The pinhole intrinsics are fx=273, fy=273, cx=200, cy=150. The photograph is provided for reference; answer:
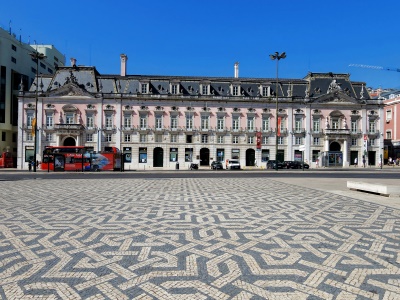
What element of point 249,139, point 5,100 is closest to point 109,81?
point 5,100

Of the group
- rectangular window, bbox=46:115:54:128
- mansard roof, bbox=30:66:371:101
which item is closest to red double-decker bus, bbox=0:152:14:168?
rectangular window, bbox=46:115:54:128

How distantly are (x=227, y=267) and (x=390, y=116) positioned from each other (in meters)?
72.5

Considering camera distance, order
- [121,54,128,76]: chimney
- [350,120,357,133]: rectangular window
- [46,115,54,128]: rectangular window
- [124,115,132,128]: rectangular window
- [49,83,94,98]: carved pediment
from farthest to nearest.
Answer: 1. [121,54,128,76]: chimney
2. [350,120,357,133]: rectangular window
3. [124,115,132,128]: rectangular window
4. [46,115,54,128]: rectangular window
5. [49,83,94,98]: carved pediment

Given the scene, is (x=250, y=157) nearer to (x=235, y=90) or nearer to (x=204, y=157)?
(x=204, y=157)

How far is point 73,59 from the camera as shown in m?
55.7

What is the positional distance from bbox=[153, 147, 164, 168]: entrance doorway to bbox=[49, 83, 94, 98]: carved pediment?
15184 mm

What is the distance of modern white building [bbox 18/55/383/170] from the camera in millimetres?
49156

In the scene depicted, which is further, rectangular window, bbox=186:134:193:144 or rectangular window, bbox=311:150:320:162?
rectangular window, bbox=311:150:320:162

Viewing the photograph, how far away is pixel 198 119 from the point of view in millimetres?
51469

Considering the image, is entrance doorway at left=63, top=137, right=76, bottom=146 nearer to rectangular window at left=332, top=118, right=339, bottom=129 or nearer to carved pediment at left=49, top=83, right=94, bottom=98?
carved pediment at left=49, top=83, right=94, bottom=98

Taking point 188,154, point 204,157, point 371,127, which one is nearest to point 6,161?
point 188,154

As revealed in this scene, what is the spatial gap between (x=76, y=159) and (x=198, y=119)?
76.2 ft

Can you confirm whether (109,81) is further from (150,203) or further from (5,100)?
(150,203)

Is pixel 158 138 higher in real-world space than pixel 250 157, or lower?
higher
